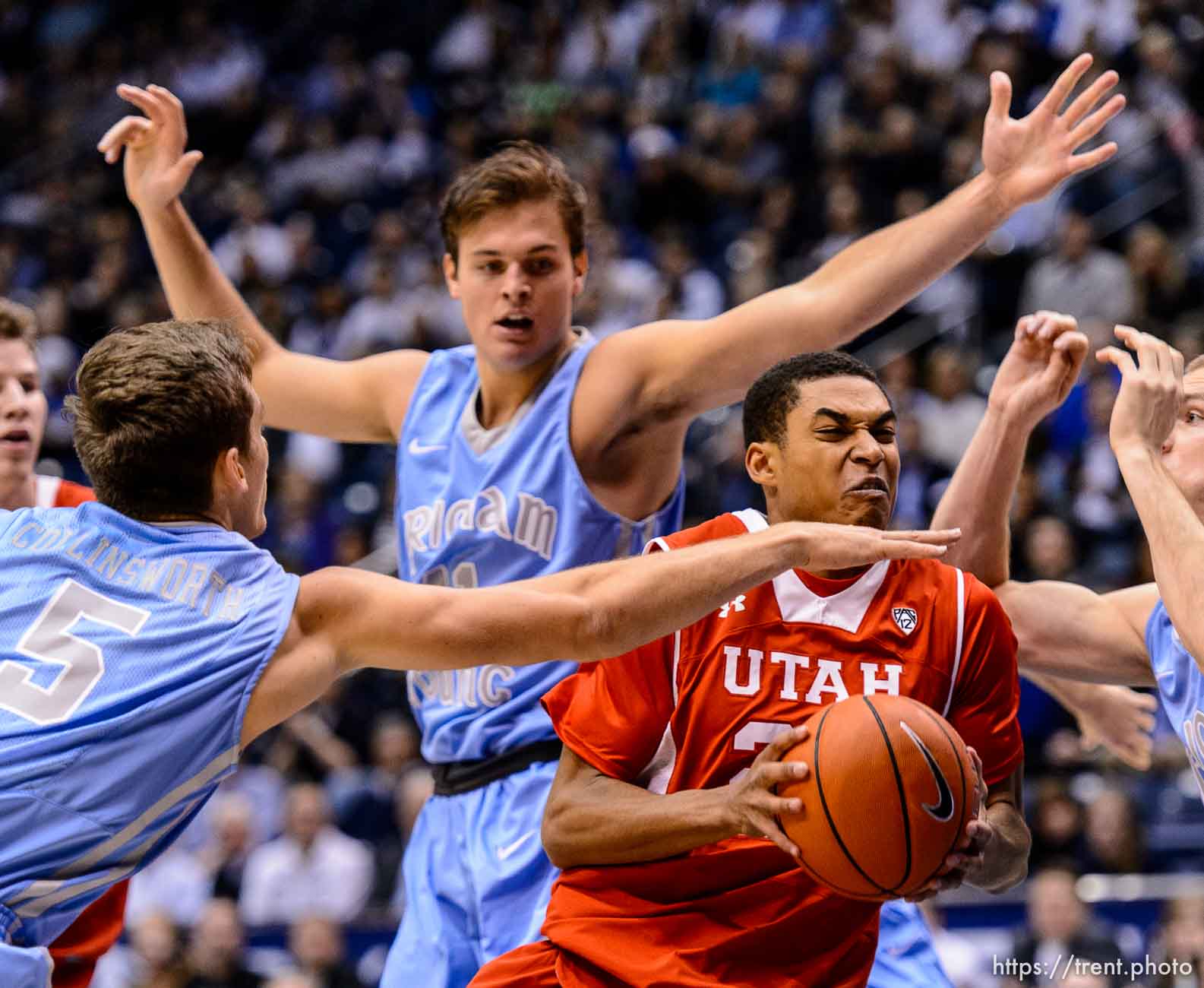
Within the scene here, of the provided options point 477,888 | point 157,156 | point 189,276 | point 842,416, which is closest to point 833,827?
point 842,416

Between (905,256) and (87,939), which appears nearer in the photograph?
(87,939)

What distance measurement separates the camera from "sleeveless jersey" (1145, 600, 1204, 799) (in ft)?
12.0

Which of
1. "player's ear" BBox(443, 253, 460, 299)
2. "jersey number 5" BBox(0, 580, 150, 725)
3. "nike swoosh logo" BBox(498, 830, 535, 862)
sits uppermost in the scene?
"player's ear" BBox(443, 253, 460, 299)

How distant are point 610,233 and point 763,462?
30.1 feet

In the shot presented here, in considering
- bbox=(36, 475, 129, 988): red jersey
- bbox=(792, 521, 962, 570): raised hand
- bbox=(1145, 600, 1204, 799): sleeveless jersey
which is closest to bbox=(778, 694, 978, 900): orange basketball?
bbox=(792, 521, 962, 570): raised hand

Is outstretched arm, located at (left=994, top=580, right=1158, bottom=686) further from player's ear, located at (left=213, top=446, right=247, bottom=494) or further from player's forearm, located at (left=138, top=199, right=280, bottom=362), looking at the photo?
player's forearm, located at (left=138, top=199, right=280, bottom=362)

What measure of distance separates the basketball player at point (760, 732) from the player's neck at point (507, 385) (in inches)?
39.0

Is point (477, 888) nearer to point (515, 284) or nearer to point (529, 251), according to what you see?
point (515, 284)

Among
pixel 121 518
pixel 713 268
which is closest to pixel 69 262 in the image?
pixel 713 268

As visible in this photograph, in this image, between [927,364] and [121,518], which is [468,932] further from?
[927,364]

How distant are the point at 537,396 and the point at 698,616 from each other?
1402mm

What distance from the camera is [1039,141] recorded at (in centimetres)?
386

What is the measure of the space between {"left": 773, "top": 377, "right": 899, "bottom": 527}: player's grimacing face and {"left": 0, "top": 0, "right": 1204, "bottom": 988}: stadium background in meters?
3.63

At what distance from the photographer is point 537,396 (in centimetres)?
423
